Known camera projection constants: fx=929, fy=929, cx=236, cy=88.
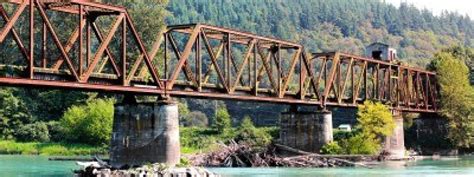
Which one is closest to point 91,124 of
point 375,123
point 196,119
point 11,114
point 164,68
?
point 11,114

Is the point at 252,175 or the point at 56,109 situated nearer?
the point at 252,175

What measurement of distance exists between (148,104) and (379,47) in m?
78.6

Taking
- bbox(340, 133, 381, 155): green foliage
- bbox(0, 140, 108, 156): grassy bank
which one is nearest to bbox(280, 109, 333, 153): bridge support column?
bbox(340, 133, 381, 155): green foliage

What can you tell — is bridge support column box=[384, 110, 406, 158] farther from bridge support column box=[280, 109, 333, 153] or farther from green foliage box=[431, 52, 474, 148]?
green foliage box=[431, 52, 474, 148]

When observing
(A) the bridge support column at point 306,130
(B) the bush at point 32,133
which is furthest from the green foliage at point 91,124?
(A) the bridge support column at point 306,130

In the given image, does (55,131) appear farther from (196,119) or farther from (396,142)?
(196,119)

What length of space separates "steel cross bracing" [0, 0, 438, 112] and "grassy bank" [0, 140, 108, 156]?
528 inches

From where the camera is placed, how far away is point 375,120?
4166 inches

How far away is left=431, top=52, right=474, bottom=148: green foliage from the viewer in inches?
4998

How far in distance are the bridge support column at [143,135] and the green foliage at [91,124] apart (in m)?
60.3

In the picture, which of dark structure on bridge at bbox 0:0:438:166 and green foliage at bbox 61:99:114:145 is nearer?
dark structure on bridge at bbox 0:0:438:166

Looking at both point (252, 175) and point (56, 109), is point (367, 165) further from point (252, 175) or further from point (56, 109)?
point (56, 109)

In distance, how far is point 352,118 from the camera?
167 metres

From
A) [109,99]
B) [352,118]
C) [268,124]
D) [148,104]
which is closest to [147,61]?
[148,104]
